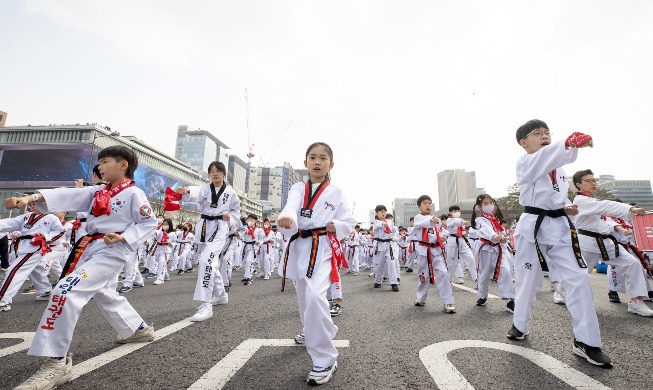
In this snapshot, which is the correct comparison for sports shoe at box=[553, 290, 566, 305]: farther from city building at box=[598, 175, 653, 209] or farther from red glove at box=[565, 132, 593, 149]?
city building at box=[598, 175, 653, 209]

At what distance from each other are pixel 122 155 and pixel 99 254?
1046 millimetres

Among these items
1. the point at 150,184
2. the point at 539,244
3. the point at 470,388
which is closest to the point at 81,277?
the point at 470,388

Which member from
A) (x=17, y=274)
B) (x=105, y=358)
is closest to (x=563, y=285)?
(x=105, y=358)

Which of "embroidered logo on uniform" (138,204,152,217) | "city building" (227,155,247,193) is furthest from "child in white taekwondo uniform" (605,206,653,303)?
"city building" (227,155,247,193)

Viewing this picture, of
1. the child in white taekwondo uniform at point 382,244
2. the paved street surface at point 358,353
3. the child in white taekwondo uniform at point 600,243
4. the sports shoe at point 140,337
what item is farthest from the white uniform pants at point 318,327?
the child in white taekwondo uniform at point 382,244

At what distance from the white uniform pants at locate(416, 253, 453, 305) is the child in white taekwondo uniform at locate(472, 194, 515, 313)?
0.84 metres

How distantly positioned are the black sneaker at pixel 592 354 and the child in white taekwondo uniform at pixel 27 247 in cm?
739

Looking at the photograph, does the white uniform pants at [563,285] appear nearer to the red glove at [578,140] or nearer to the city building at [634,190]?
the red glove at [578,140]

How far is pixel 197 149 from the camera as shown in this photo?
16125cm

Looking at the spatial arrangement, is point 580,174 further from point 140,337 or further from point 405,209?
point 405,209

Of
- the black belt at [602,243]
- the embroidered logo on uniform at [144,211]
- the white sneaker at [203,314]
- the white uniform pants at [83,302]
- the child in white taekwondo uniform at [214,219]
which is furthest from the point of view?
the black belt at [602,243]

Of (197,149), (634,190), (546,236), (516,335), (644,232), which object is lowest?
(516,335)

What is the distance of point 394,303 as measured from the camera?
20.9ft

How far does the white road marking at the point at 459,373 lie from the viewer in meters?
2.36
